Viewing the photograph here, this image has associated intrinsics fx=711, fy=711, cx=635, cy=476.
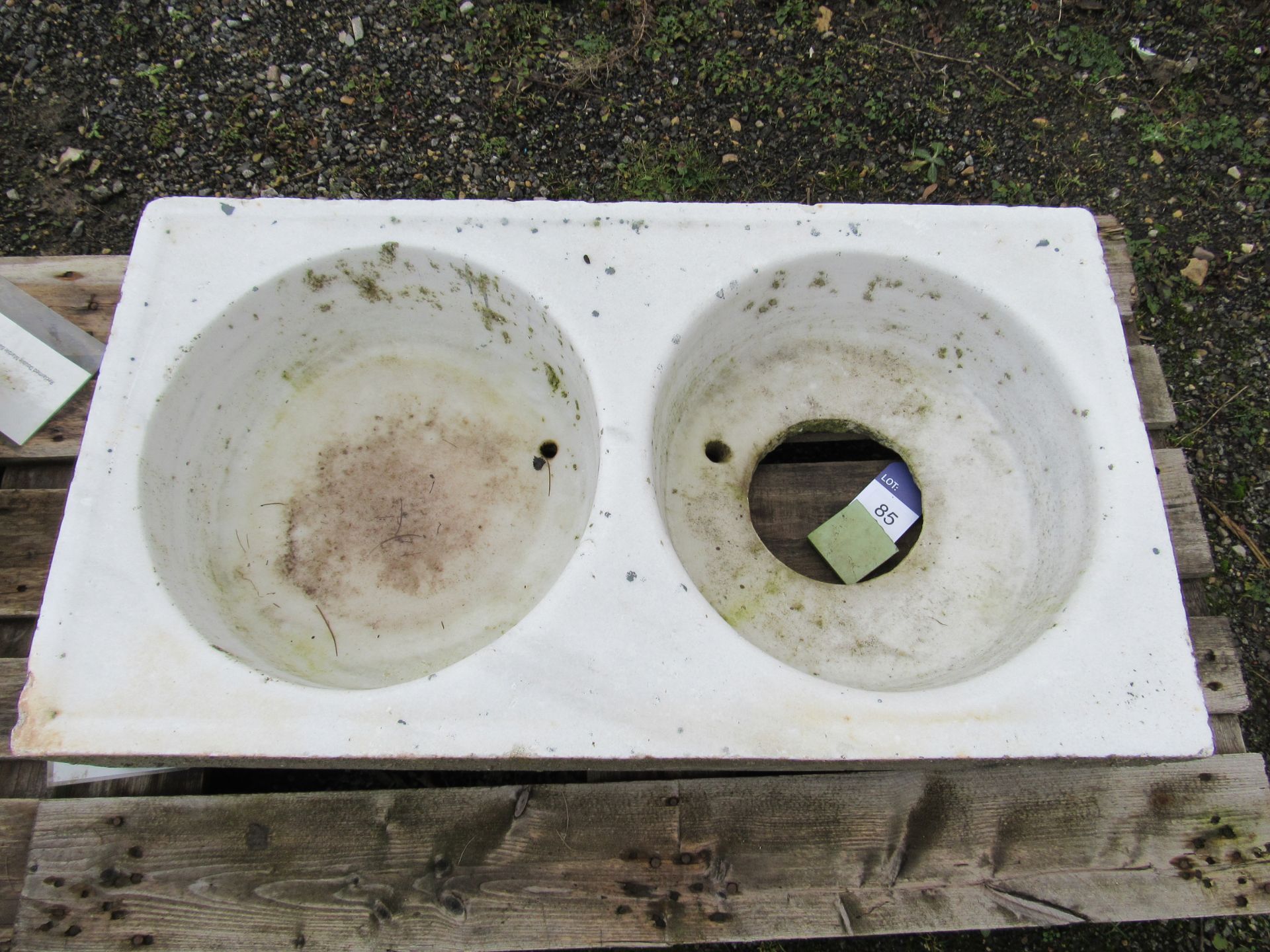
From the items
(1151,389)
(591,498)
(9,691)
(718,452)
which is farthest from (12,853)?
(1151,389)

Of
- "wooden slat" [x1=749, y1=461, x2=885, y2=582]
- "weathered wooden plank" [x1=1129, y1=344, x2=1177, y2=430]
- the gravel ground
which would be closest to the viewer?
"wooden slat" [x1=749, y1=461, x2=885, y2=582]

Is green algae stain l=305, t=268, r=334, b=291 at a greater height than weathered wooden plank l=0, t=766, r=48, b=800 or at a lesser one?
greater

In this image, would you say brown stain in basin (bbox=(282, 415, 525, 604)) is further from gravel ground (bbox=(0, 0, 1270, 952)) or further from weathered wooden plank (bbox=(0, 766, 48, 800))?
gravel ground (bbox=(0, 0, 1270, 952))

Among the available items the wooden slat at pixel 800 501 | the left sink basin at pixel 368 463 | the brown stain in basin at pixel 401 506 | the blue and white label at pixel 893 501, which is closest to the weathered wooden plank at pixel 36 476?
the left sink basin at pixel 368 463

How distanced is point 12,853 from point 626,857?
4.00 feet

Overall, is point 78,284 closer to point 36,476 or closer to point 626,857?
point 36,476

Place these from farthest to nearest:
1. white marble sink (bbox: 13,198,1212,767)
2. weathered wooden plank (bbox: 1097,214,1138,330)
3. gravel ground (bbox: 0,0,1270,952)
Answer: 1. gravel ground (bbox: 0,0,1270,952)
2. weathered wooden plank (bbox: 1097,214,1138,330)
3. white marble sink (bbox: 13,198,1212,767)

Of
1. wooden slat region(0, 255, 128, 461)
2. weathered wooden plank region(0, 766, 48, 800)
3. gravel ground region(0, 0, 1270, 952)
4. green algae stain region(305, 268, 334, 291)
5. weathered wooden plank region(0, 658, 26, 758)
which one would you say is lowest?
weathered wooden plank region(0, 766, 48, 800)

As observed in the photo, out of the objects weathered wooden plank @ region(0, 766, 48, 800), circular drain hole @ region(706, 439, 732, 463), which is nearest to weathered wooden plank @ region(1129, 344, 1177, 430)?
circular drain hole @ region(706, 439, 732, 463)

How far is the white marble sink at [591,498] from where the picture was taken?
1137mm

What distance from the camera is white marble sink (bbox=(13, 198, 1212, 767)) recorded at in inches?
44.8

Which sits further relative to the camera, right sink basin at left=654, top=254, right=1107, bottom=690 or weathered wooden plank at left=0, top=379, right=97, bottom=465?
weathered wooden plank at left=0, top=379, right=97, bottom=465

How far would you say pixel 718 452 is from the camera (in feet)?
5.24

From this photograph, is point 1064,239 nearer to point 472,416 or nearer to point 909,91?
point 472,416
